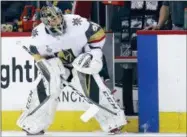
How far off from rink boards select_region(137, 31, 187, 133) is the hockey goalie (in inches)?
12.3

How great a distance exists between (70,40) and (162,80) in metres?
0.77

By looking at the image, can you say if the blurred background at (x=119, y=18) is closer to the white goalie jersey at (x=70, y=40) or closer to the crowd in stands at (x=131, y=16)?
the crowd in stands at (x=131, y=16)

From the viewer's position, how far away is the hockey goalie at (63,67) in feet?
20.3

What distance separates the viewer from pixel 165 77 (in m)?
6.51

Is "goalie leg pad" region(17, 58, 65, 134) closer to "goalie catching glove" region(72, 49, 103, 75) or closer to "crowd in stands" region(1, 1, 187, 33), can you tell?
"goalie catching glove" region(72, 49, 103, 75)

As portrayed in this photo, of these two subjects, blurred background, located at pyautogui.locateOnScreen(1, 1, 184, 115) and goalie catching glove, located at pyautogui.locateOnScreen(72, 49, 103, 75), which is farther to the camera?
blurred background, located at pyautogui.locateOnScreen(1, 1, 184, 115)

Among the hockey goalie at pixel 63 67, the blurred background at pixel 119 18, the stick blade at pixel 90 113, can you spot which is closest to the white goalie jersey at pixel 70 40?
the hockey goalie at pixel 63 67

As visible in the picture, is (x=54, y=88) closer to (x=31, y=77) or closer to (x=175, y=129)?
(x=31, y=77)

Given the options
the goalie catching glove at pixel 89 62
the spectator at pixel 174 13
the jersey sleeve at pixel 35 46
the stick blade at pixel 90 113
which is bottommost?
the stick blade at pixel 90 113

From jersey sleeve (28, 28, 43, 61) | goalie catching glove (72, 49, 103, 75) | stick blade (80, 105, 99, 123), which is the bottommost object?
stick blade (80, 105, 99, 123)

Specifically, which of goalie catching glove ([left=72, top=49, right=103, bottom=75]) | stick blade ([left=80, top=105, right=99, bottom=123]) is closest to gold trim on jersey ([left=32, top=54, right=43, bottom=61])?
goalie catching glove ([left=72, top=49, right=103, bottom=75])

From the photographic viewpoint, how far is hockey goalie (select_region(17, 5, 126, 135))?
6.19m

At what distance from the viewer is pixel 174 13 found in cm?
699

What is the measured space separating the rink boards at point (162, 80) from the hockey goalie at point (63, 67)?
31cm
